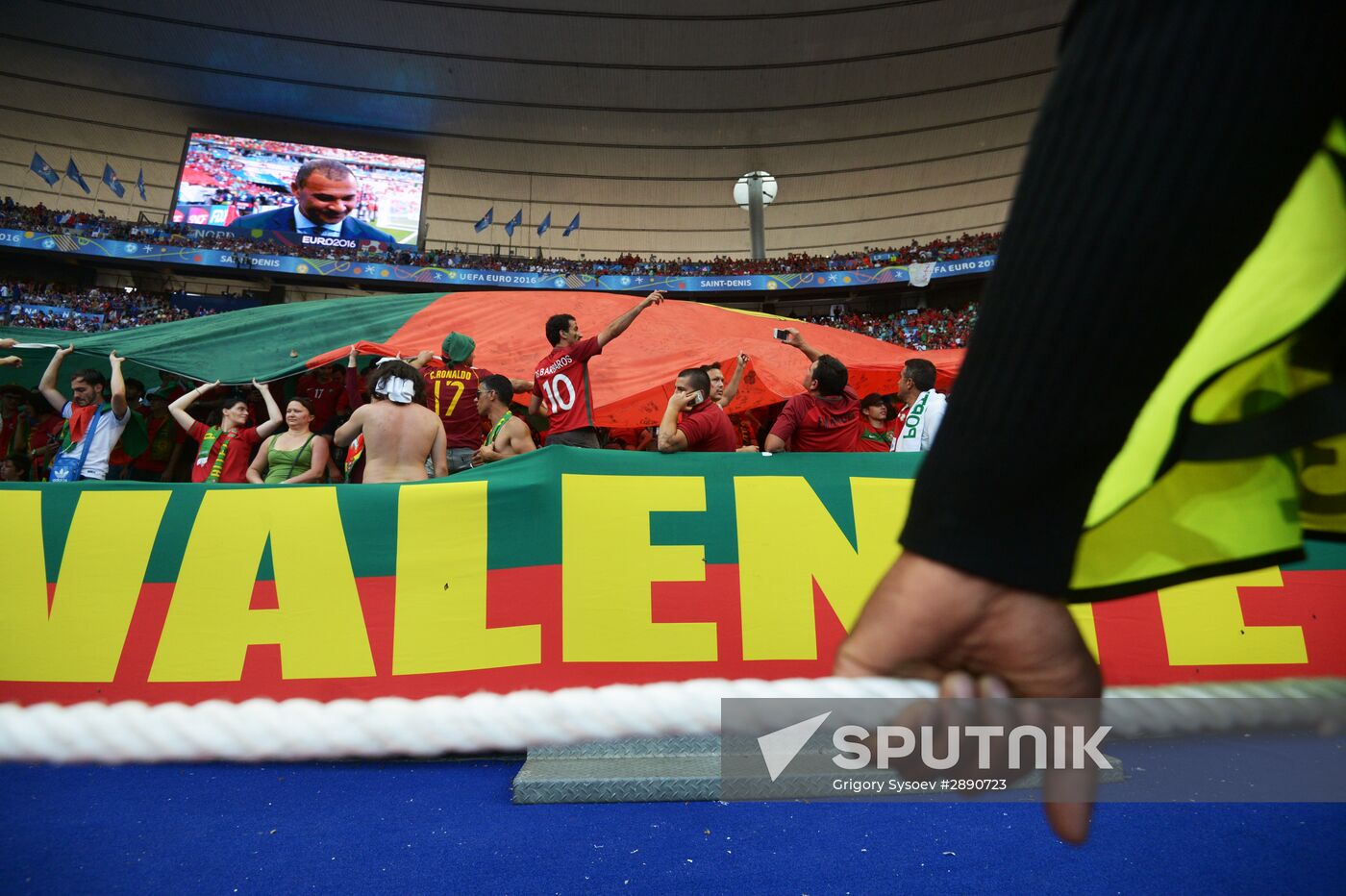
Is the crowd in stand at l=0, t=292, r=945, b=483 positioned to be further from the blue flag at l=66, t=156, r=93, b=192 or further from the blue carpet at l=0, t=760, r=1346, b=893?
the blue flag at l=66, t=156, r=93, b=192

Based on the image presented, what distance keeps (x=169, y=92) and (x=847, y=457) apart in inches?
1068

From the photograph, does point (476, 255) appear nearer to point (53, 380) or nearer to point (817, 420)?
point (53, 380)

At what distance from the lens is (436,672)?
124 inches

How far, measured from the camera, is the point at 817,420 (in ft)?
13.2

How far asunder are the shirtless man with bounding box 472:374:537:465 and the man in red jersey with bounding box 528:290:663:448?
21 cm

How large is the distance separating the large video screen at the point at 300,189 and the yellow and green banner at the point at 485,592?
23061 millimetres

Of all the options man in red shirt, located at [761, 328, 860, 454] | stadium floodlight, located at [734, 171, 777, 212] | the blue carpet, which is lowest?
the blue carpet

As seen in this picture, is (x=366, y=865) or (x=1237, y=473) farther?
(x=366, y=865)

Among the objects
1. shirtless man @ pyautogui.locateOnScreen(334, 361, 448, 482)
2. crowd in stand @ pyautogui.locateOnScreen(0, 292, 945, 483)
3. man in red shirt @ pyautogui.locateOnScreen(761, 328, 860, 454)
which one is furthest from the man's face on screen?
man in red shirt @ pyautogui.locateOnScreen(761, 328, 860, 454)

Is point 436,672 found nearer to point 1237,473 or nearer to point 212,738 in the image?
point 212,738

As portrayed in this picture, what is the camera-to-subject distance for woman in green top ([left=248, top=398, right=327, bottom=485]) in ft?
14.4

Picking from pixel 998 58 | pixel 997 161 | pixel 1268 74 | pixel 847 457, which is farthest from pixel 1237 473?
pixel 997 161

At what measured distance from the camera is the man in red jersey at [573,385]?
4.37 m

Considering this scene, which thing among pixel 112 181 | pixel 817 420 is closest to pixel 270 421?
pixel 817 420
